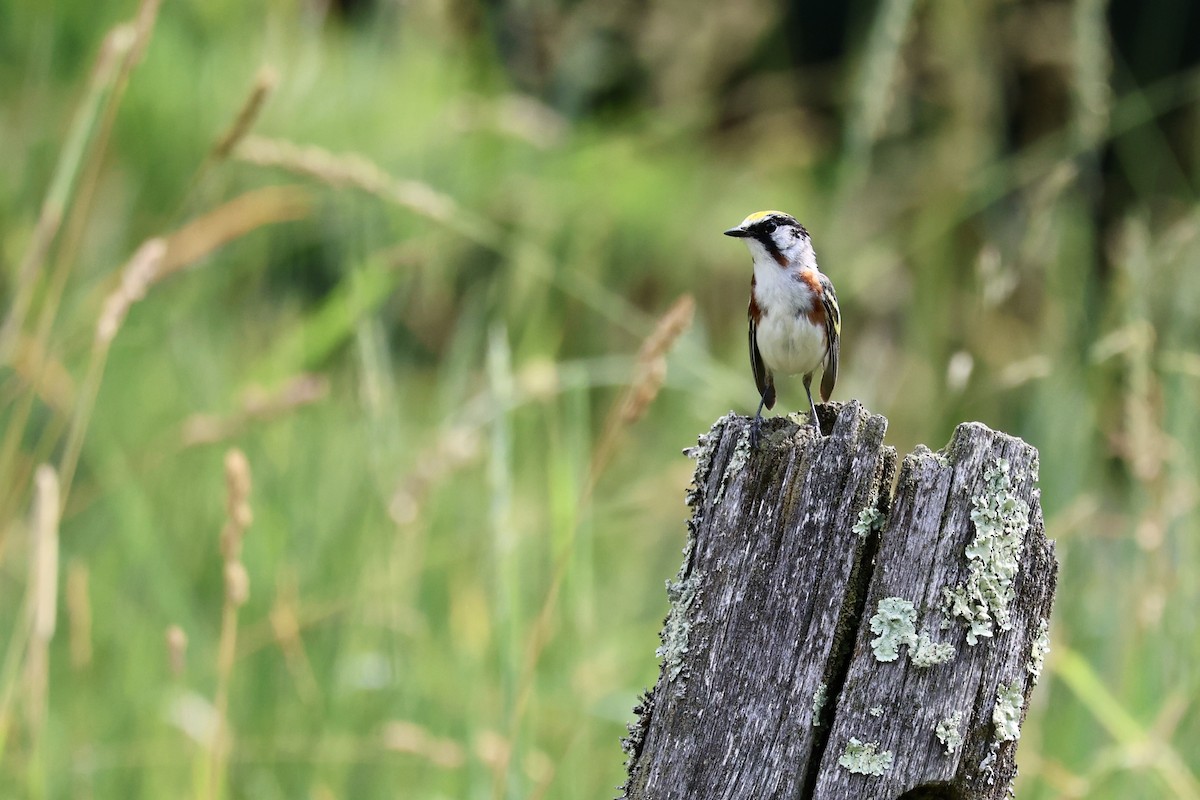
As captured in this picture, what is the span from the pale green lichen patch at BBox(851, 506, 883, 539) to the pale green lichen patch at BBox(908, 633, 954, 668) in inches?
4.4

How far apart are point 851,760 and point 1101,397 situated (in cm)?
213

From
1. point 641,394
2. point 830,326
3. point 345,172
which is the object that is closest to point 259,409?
point 345,172

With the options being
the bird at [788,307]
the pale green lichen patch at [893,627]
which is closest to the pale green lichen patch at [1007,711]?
the pale green lichen patch at [893,627]

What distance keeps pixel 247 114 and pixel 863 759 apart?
1187 millimetres

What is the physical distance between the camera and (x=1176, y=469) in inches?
103

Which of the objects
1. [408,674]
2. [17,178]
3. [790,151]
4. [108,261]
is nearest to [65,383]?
[408,674]

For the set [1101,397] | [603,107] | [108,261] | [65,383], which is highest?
[603,107]

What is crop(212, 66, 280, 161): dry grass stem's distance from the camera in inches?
72.2

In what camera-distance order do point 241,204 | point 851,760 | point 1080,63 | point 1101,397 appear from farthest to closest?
point 1101,397 < point 1080,63 < point 241,204 < point 851,760

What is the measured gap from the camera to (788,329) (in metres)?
2.16

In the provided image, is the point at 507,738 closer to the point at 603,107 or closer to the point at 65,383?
the point at 65,383

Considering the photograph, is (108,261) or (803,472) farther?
(108,261)

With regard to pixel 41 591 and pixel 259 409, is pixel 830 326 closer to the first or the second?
pixel 259 409

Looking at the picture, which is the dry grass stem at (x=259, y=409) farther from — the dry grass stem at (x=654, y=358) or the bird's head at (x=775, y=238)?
the bird's head at (x=775, y=238)
